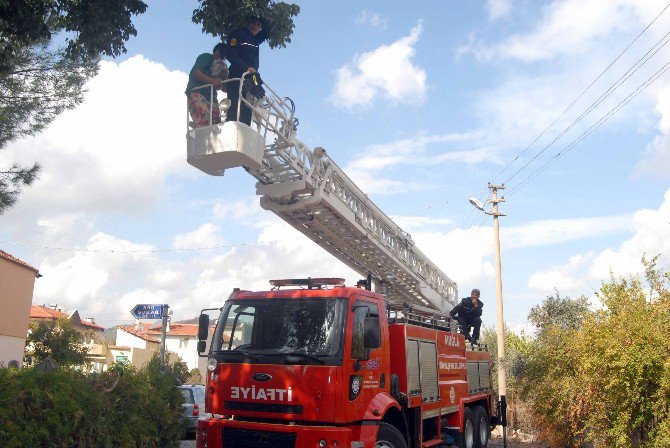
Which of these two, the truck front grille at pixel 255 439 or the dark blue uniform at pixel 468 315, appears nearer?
the truck front grille at pixel 255 439

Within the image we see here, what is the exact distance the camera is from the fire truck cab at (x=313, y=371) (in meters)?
6.83

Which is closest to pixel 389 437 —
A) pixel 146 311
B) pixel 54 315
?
pixel 146 311

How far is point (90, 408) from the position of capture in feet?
22.4

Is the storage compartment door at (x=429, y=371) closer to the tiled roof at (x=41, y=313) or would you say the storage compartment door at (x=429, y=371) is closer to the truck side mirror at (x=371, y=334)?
the truck side mirror at (x=371, y=334)

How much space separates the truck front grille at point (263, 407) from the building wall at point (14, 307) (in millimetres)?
24298

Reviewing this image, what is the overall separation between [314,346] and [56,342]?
90.5 ft

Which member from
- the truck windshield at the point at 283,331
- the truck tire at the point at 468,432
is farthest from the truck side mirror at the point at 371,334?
the truck tire at the point at 468,432

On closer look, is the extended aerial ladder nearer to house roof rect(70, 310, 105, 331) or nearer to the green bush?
the green bush

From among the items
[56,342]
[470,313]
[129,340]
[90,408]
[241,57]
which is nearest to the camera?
[90,408]

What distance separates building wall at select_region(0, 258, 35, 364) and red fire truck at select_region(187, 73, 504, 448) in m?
23.2

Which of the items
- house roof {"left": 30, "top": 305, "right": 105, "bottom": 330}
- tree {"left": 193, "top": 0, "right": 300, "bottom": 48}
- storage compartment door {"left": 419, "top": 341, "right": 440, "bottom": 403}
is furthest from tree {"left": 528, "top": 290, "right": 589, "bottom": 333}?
house roof {"left": 30, "top": 305, "right": 105, "bottom": 330}

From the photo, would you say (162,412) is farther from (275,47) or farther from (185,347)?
(185,347)

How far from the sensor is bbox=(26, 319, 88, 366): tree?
30.1 meters

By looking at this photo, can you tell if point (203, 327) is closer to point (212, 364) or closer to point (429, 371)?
point (212, 364)
